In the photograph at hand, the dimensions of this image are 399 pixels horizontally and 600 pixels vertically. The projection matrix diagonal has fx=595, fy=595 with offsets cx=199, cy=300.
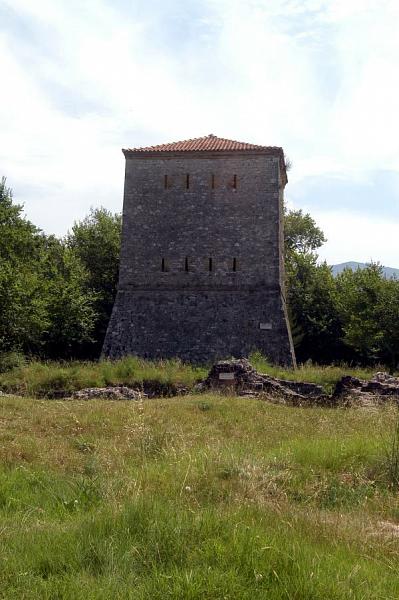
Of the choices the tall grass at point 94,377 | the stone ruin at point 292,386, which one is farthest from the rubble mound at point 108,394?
the stone ruin at point 292,386

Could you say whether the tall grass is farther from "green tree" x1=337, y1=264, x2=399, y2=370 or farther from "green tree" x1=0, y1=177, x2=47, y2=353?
"green tree" x1=337, y1=264, x2=399, y2=370

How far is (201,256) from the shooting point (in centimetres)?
2317

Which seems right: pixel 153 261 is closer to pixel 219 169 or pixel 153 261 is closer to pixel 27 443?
pixel 219 169

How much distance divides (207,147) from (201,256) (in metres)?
4.42

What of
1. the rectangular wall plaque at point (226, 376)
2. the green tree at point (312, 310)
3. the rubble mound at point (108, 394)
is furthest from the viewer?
the green tree at point (312, 310)

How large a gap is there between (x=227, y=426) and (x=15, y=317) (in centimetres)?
1415

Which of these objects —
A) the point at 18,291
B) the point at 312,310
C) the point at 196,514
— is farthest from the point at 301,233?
the point at 196,514

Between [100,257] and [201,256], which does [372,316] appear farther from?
[100,257]

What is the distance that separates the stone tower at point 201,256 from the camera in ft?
73.0

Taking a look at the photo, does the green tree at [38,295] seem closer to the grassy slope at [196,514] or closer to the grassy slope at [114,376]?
the grassy slope at [114,376]

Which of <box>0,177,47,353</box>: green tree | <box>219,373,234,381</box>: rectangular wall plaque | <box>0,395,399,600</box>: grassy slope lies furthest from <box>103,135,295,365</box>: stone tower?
<box>0,395,399,600</box>: grassy slope

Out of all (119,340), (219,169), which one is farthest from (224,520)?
(219,169)

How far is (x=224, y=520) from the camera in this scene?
421cm

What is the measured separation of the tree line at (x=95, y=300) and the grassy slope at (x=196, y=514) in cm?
1452
